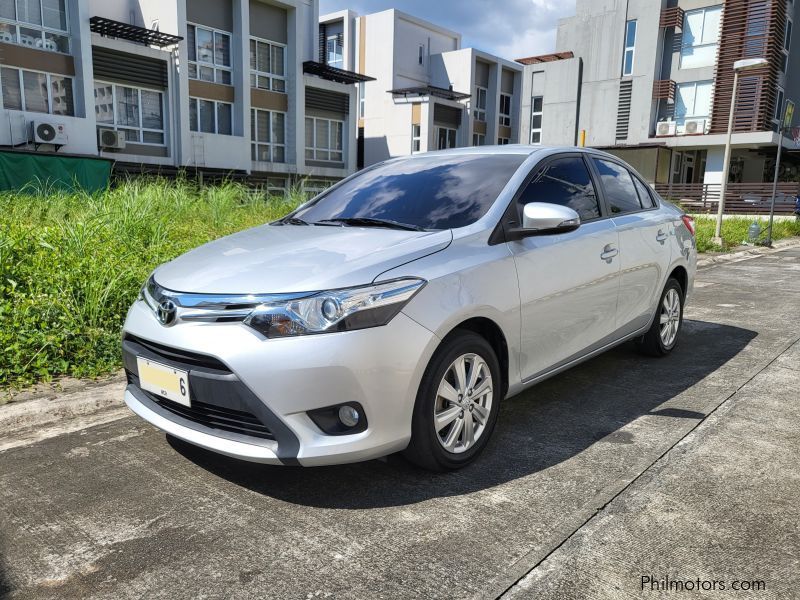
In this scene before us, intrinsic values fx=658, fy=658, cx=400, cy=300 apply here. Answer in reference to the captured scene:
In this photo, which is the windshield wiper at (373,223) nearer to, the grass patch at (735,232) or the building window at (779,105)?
the grass patch at (735,232)

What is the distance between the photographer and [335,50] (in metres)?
43.1

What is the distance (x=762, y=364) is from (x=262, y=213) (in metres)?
7.54

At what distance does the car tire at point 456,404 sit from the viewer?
3016mm

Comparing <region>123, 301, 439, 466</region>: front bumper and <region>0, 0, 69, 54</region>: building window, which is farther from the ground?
<region>0, 0, 69, 54</region>: building window

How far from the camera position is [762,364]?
17.8 feet

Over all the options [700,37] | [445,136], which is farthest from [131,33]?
[700,37]

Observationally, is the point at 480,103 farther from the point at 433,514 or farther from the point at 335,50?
the point at 433,514

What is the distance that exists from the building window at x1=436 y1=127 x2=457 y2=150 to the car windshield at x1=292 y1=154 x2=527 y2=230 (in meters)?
37.6

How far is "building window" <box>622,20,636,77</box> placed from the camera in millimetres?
32438

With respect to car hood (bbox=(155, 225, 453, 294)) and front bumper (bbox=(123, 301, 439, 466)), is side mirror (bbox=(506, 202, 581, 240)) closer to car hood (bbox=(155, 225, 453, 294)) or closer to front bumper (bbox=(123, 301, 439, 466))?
car hood (bbox=(155, 225, 453, 294))

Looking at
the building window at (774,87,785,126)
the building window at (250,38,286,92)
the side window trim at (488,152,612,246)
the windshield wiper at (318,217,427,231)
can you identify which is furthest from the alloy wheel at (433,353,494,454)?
the building window at (774,87,785,126)

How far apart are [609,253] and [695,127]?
3030 cm

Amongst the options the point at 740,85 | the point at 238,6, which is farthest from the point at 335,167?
the point at 740,85

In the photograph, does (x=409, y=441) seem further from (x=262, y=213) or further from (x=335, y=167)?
(x=335, y=167)
